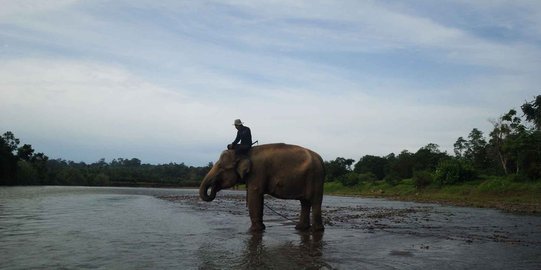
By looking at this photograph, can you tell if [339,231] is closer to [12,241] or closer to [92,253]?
[92,253]

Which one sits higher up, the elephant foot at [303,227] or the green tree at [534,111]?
the green tree at [534,111]

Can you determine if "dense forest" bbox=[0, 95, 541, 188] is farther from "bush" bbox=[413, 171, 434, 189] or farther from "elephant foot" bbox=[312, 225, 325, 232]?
"elephant foot" bbox=[312, 225, 325, 232]

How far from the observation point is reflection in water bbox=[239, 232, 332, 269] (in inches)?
315

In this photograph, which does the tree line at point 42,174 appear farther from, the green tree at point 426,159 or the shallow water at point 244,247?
the shallow water at point 244,247

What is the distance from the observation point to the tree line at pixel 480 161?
48469mm

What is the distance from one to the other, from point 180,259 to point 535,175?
147 ft

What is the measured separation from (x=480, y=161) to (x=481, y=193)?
1460 inches

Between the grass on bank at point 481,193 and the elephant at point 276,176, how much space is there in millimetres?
22081

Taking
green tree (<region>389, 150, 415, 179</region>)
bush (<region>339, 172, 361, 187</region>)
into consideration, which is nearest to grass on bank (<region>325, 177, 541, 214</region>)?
bush (<region>339, 172, 361, 187</region>)

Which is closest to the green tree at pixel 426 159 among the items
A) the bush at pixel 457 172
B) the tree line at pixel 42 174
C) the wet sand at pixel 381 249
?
the bush at pixel 457 172

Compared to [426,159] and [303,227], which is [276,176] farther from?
[426,159]

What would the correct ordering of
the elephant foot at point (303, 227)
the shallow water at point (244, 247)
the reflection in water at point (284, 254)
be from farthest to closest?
the elephant foot at point (303, 227)
the shallow water at point (244, 247)
the reflection in water at point (284, 254)

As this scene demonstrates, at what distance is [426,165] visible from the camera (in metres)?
82.2

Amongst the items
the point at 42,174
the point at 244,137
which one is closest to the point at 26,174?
the point at 42,174
